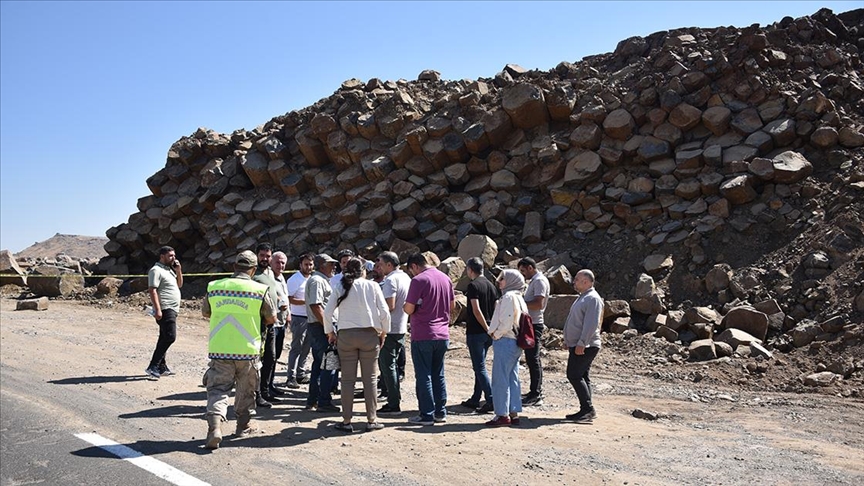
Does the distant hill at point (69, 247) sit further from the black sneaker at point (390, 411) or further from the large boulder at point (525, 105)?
the black sneaker at point (390, 411)

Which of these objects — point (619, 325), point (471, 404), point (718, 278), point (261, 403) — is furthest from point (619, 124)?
Result: point (261, 403)

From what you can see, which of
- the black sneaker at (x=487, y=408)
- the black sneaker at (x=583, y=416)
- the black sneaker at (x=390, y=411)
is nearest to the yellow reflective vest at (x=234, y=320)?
the black sneaker at (x=390, y=411)

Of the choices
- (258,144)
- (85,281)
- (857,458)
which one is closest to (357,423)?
(857,458)

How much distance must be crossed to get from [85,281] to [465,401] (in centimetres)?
2270

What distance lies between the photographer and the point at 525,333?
8523 millimetres

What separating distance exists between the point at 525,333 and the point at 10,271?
82.6 ft

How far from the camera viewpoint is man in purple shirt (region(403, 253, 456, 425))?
337 inches

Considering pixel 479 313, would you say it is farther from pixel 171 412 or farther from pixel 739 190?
pixel 739 190

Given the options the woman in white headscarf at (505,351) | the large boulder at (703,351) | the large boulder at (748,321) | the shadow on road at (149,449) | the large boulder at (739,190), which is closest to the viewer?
the shadow on road at (149,449)

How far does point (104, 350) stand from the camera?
13984 mm

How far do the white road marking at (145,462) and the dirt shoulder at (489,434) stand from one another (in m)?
0.12

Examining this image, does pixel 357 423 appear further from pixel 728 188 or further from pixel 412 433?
pixel 728 188

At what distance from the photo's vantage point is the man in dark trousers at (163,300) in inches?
421

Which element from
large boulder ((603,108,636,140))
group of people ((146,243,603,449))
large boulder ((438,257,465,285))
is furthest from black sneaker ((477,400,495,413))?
large boulder ((603,108,636,140))
